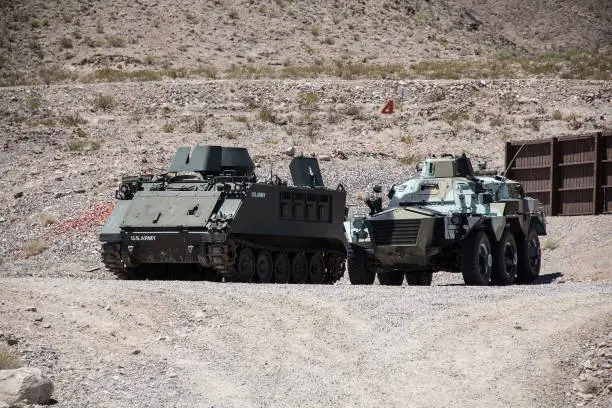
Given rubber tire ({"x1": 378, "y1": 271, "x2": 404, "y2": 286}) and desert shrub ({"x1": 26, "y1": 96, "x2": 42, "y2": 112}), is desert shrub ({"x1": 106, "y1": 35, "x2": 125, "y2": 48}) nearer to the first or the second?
desert shrub ({"x1": 26, "y1": 96, "x2": 42, "y2": 112})

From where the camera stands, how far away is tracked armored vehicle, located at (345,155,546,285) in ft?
68.2

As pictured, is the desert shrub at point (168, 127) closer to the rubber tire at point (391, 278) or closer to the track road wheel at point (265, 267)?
the track road wheel at point (265, 267)

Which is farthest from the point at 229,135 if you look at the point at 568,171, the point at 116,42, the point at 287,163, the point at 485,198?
the point at 485,198

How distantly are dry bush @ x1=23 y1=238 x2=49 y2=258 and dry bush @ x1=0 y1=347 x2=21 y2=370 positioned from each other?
1605cm

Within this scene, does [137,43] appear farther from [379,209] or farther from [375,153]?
[379,209]

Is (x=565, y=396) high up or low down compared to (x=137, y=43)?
down

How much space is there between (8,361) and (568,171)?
18.9 metres

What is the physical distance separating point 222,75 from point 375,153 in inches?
436

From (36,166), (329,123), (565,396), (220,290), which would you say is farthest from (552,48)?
(565,396)

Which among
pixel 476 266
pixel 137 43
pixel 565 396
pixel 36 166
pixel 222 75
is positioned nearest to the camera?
pixel 565 396

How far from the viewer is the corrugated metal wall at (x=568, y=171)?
2762 centimetres

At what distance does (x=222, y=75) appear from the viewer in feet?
151

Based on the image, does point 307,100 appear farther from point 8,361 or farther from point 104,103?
point 8,361

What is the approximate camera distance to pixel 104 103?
4150cm
